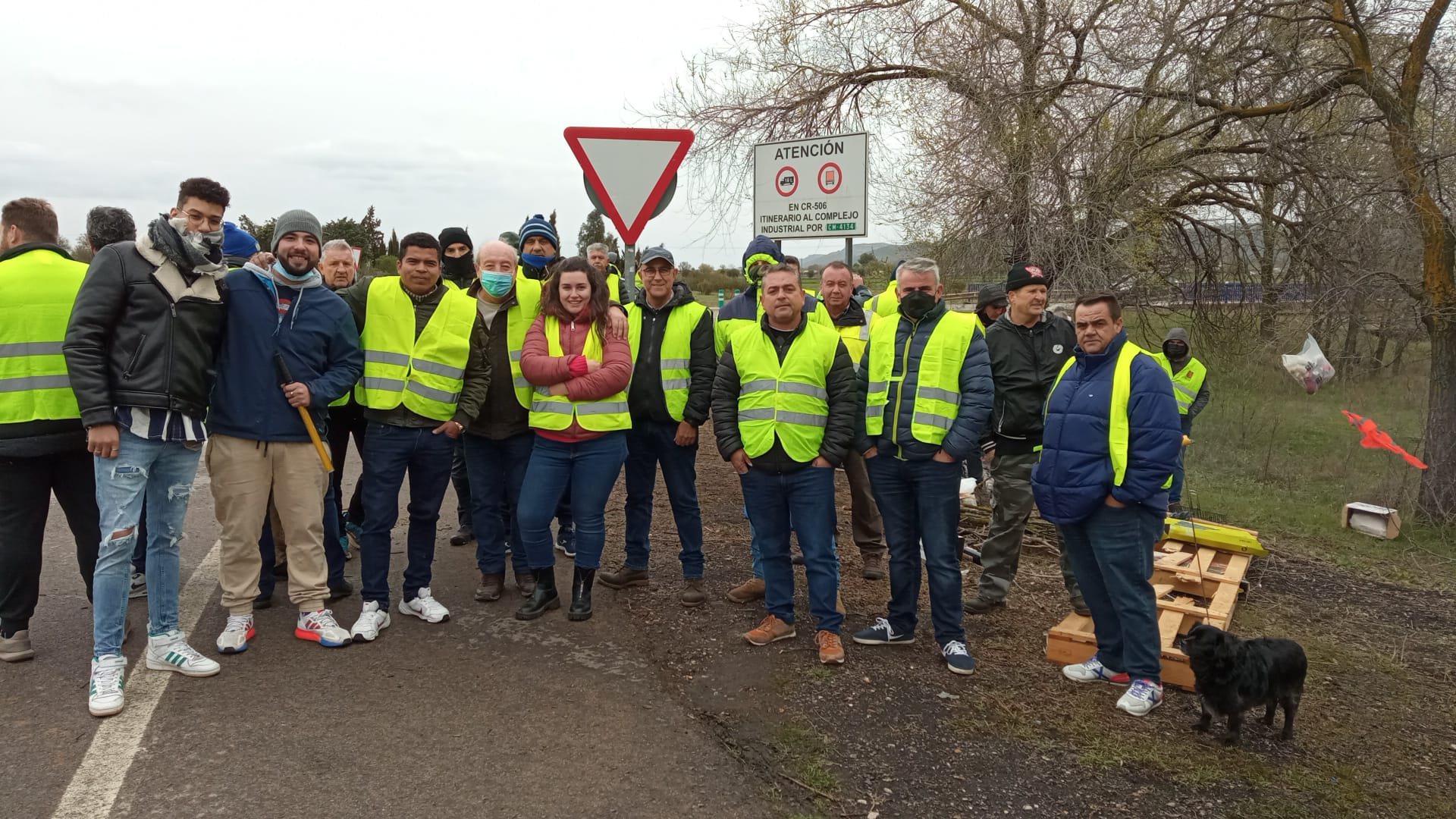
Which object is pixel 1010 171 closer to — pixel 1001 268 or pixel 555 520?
pixel 1001 268

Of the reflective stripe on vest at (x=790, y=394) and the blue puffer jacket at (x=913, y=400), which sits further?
the reflective stripe on vest at (x=790, y=394)

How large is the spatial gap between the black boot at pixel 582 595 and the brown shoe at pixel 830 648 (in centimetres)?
131

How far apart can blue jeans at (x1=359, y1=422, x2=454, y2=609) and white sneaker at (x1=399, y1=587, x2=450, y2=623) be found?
0.48 feet

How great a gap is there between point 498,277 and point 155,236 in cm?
163

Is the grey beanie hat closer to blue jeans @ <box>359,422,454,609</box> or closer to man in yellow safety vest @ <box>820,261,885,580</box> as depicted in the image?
blue jeans @ <box>359,422,454,609</box>

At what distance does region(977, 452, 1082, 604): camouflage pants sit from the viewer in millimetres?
5285

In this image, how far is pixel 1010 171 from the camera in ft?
27.6

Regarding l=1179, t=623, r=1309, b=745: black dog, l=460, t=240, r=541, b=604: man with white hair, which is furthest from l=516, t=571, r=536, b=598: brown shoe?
l=1179, t=623, r=1309, b=745: black dog

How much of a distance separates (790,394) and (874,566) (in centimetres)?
197

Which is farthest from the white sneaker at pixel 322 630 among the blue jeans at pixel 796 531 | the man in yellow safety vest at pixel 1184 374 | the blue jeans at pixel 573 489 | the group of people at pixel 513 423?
the man in yellow safety vest at pixel 1184 374

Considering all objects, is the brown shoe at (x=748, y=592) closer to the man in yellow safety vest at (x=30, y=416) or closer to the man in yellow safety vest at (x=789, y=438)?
the man in yellow safety vest at (x=789, y=438)

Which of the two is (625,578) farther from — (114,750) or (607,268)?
(114,750)

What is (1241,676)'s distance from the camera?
11.8 feet

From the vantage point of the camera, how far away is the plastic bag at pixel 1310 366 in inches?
292
